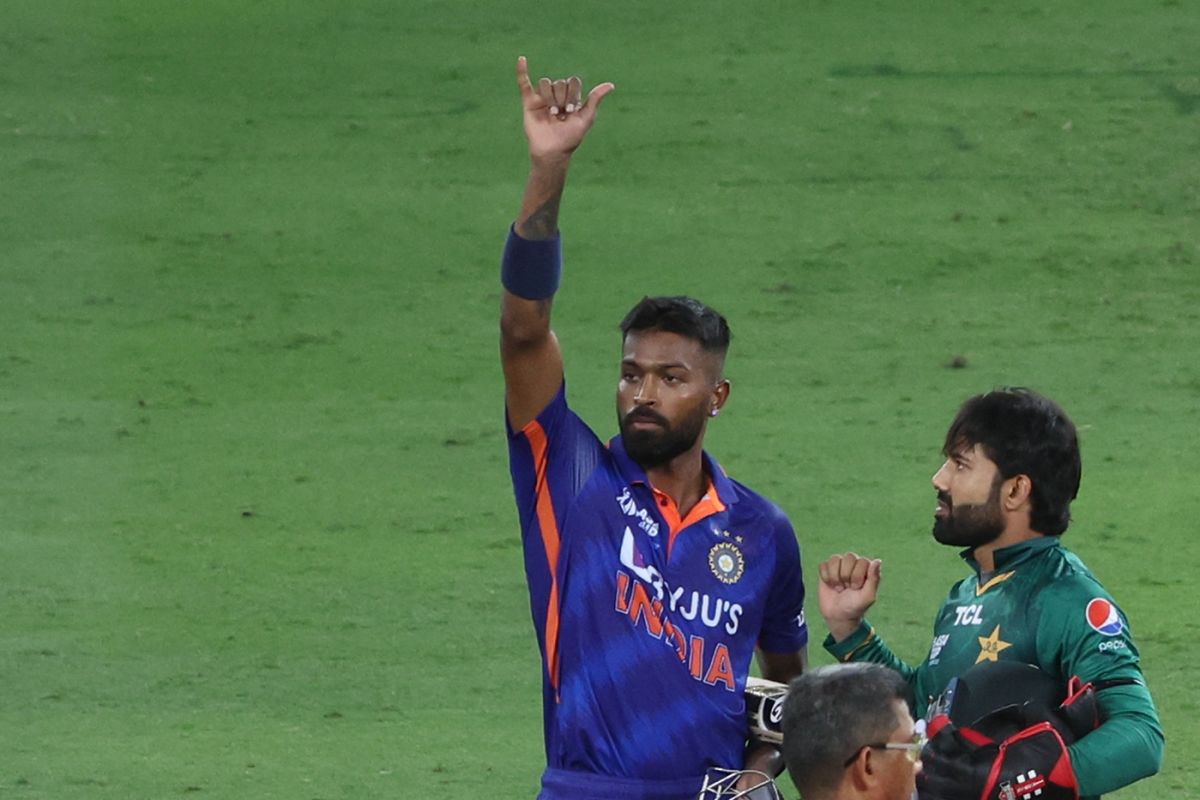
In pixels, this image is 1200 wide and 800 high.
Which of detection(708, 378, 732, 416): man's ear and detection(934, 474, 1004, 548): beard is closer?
detection(934, 474, 1004, 548): beard

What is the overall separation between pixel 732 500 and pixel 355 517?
17.0 feet

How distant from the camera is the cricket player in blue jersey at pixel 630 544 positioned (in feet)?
13.1

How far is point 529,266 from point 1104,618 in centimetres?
132

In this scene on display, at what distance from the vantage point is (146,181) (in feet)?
41.7

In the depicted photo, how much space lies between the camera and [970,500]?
4.03 metres

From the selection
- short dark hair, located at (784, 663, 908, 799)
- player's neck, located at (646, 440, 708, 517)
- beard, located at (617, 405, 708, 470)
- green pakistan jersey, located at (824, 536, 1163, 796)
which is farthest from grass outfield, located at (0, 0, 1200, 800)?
short dark hair, located at (784, 663, 908, 799)

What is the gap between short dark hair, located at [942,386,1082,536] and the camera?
401cm

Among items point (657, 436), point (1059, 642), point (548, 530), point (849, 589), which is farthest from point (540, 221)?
point (1059, 642)

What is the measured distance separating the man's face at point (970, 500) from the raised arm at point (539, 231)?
87 centimetres

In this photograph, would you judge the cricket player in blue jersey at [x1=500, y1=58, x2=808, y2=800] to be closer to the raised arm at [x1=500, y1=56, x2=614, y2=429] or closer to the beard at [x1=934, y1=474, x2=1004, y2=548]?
the raised arm at [x1=500, y1=56, x2=614, y2=429]

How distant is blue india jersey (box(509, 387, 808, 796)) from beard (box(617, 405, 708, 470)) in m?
0.07

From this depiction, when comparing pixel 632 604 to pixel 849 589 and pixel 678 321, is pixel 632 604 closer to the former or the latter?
pixel 849 589

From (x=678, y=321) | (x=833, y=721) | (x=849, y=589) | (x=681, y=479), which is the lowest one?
(x=833, y=721)

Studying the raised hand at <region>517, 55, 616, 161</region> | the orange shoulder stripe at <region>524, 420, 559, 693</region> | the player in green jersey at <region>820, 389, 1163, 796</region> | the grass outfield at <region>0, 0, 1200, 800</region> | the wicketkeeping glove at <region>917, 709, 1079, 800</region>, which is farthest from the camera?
the grass outfield at <region>0, 0, 1200, 800</region>
